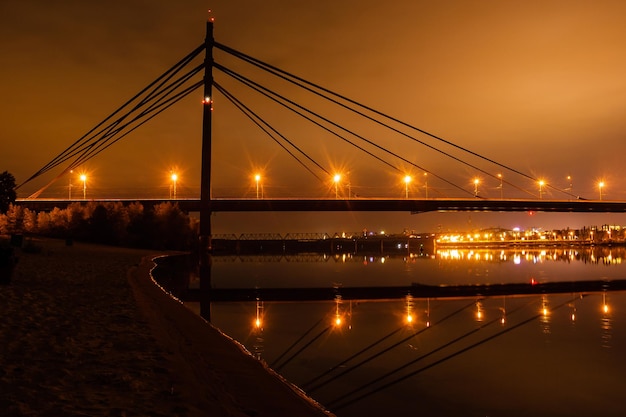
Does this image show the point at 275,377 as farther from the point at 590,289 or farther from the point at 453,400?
the point at 590,289

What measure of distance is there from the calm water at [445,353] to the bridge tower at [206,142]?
98.7ft

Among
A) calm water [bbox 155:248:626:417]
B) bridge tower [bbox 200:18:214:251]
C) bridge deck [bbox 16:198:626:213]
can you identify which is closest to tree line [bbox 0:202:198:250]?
bridge deck [bbox 16:198:626:213]

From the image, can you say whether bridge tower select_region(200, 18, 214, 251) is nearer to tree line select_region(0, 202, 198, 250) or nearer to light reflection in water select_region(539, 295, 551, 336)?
tree line select_region(0, 202, 198, 250)

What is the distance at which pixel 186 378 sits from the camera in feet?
27.3

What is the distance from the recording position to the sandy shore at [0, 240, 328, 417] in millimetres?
6777

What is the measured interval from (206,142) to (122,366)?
149 ft

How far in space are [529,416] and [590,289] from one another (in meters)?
25.3

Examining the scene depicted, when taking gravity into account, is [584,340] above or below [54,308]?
below

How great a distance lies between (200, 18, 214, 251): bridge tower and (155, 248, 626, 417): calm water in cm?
3009

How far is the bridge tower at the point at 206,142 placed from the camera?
50.9 metres

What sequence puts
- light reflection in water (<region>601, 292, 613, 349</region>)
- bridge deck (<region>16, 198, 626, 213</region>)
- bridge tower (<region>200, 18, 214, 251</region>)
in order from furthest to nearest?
bridge deck (<region>16, 198, 626, 213</region>)
bridge tower (<region>200, 18, 214, 251</region>)
light reflection in water (<region>601, 292, 613, 349</region>)

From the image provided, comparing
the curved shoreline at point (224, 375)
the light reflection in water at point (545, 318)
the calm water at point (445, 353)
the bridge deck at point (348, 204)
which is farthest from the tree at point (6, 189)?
the bridge deck at point (348, 204)

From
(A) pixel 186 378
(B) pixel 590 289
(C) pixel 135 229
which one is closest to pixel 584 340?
(A) pixel 186 378

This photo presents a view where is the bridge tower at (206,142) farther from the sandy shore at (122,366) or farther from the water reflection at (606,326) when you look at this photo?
the water reflection at (606,326)
